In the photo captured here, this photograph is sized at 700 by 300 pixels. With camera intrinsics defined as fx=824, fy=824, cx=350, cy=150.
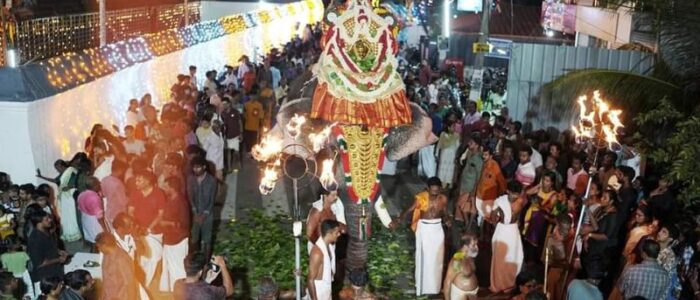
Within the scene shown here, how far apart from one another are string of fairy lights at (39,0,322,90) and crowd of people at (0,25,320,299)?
0.98 meters

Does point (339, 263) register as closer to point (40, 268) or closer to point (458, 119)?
point (40, 268)

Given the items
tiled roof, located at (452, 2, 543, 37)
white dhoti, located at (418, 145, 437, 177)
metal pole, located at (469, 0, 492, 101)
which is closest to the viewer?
white dhoti, located at (418, 145, 437, 177)

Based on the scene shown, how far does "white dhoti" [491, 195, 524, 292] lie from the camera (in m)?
8.50

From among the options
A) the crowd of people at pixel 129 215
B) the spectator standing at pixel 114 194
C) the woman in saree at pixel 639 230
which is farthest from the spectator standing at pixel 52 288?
the woman in saree at pixel 639 230

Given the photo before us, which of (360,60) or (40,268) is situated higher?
(360,60)

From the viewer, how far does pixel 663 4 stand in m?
9.58

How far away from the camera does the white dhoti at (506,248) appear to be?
8.50 m

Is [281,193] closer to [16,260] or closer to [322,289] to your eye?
[322,289]

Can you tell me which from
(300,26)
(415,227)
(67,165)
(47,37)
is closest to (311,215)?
(415,227)

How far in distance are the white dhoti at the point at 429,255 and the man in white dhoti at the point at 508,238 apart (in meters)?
0.58

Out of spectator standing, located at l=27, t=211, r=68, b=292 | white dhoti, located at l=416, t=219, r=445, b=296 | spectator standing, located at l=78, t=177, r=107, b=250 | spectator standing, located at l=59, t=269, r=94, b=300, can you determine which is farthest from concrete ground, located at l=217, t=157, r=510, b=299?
spectator standing, located at l=59, t=269, r=94, b=300

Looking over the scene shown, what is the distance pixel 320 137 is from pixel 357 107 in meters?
0.51

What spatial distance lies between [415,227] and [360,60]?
1857mm

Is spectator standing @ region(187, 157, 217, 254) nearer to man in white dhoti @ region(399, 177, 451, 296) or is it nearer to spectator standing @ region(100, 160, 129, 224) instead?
spectator standing @ region(100, 160, 129, 224)
